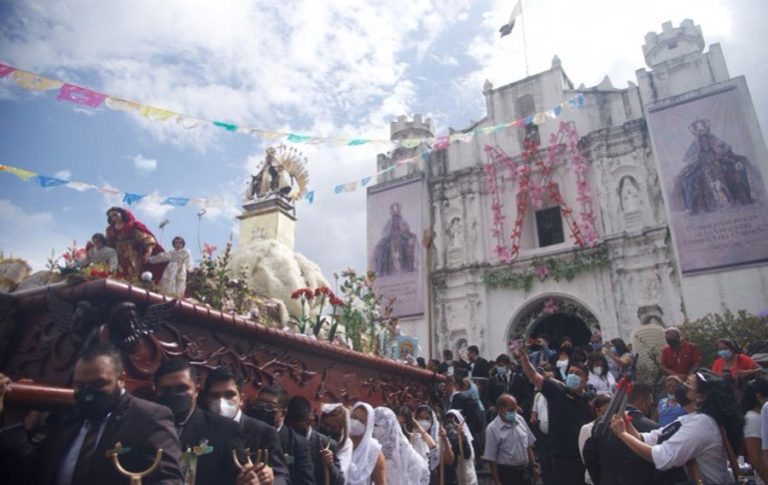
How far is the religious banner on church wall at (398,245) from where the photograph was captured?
17.1m

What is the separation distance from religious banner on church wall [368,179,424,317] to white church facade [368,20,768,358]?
102 mm

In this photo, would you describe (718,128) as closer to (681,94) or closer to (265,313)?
(681,94)

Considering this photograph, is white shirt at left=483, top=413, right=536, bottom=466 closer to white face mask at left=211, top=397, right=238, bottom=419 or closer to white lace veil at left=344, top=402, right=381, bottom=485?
white lace veil at left=344, top=402, right=381, bottom=485

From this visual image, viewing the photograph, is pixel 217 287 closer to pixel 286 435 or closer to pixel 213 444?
pixel 286 435

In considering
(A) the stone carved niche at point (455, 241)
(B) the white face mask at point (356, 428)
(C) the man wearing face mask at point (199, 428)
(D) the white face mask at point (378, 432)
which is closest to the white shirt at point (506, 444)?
(D) the white face mask at point (378, 432)

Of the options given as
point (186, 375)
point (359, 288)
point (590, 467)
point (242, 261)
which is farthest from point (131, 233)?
point (242, 261)

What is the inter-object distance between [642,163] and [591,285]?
387 centimetres

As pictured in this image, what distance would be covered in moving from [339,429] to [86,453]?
2.50 m

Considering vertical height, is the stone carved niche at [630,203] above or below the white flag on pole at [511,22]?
below

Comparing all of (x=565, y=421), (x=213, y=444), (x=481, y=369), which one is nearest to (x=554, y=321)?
(x=481, y=369)

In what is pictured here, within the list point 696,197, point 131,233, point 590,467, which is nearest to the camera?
point 590,467

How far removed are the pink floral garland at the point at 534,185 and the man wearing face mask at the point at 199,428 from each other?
46.4 feet

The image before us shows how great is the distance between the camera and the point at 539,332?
15.8 metres

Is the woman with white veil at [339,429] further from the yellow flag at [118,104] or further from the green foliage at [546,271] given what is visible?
the green foliage at [546,271]
